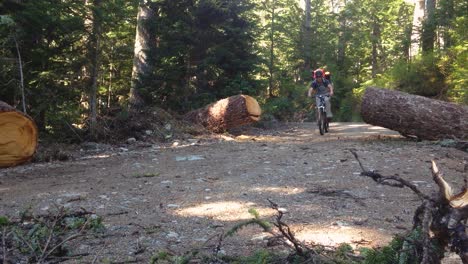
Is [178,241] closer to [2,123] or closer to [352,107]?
[2,123]

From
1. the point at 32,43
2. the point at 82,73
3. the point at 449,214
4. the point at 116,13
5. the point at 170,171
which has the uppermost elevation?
the point at 116,13

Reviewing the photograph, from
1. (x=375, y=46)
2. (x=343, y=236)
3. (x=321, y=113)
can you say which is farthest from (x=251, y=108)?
(x=375, y=46)

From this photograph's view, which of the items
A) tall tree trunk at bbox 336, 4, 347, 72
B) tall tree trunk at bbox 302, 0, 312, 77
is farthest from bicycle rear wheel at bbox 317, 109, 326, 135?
tall tree trunk at bbox 336, 4, 347, 72

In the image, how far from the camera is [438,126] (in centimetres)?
885

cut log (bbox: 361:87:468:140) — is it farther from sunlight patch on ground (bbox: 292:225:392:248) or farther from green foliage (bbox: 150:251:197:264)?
green foliage (bbox: 150:251:197:264)

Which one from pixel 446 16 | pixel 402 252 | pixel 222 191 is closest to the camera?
pixel 402 252

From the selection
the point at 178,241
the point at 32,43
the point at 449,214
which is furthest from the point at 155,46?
the point at 449,214

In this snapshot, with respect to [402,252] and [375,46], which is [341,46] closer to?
[375,46]

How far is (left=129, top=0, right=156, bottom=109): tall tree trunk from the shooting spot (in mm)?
12883

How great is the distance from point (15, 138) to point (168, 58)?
6.47 m

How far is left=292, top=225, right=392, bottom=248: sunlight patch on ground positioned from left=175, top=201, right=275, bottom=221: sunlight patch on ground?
63cm

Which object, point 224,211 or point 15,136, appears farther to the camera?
point 15,136

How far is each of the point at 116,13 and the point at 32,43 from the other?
2052 mm

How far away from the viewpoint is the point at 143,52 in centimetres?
1326
